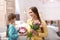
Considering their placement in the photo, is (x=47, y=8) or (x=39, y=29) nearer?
(x=39, y=29)

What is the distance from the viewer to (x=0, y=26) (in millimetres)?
3148

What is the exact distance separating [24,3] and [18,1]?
0.12 metres

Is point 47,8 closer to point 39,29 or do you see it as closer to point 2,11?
point 39,29

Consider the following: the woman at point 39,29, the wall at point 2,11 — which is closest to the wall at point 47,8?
the wall at point 2,11

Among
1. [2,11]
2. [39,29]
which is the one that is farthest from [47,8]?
[2,11]

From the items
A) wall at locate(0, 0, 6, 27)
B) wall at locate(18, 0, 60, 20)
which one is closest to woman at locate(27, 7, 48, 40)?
wall at locate(18, 0, 60, 20)

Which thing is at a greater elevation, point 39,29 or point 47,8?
point 47,8

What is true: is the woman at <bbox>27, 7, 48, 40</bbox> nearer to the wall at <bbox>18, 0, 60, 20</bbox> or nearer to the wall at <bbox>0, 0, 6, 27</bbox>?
the wall at <bbox>18, 0, 60, 20</bbox>

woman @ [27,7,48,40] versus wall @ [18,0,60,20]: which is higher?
wall @ [18,0,60,20]

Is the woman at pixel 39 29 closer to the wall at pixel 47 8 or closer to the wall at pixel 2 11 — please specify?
the wall at pixel 47 8

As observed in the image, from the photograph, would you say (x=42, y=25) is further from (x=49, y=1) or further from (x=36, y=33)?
(x=49, y=1)

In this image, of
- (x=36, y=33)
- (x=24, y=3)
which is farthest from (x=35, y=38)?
(x=24, y=3)

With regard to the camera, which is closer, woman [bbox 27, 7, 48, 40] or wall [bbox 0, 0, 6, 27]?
woman [bbox 27, 7, 48, 40]

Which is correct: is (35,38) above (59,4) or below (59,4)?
below
